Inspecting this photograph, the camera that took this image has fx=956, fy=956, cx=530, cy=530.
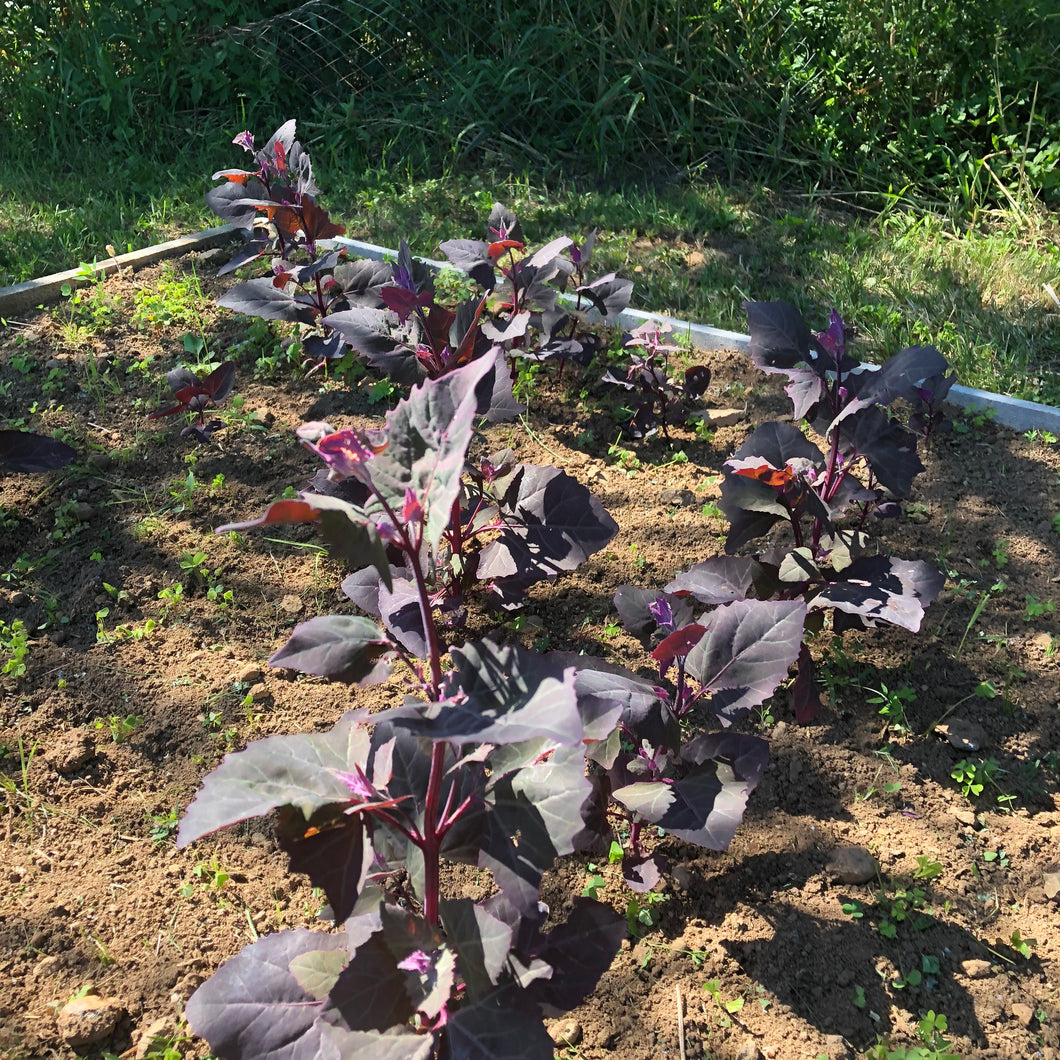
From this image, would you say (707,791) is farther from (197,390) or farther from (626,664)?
(197,390)

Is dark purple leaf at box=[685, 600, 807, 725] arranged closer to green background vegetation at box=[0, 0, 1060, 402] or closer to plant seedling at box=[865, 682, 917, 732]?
plant seedling at box=[865, 682, 917, 732]

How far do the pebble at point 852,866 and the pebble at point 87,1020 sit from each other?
1360mm

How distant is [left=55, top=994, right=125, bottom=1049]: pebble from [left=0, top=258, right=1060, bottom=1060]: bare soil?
0.02 m

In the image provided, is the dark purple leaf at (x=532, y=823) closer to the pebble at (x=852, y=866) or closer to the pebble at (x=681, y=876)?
the pebble at (x=681, y=876)

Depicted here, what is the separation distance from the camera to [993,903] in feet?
6.15

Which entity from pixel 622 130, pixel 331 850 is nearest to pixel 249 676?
pixel 331 850

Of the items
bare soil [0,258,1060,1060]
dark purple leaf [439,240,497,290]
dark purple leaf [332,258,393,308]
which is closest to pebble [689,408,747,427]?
bare soil [0,258,1060,1060]

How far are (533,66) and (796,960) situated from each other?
5044 millimetres

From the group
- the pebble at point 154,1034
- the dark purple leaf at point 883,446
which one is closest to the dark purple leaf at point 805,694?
the dark purple leaf at point 883,446

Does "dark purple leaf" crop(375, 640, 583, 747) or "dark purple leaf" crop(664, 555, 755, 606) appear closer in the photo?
"dark purple leaf" crop(375, 640, 583, 747)

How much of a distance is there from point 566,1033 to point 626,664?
2.95 ft

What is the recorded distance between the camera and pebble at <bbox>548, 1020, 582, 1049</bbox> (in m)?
1.66

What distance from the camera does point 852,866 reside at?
1.90m

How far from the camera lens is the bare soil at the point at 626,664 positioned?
1.72 meters
